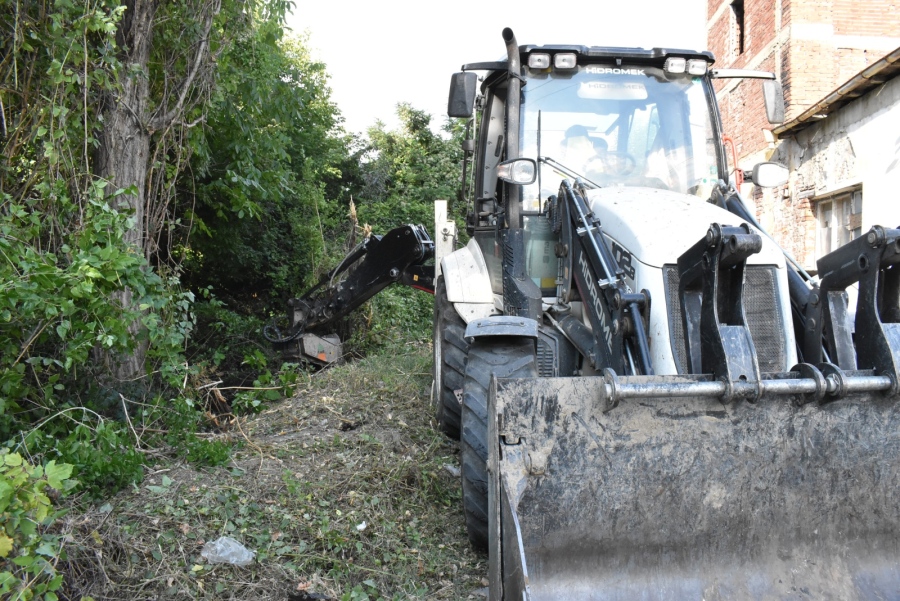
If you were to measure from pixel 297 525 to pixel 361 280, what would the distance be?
4508mm

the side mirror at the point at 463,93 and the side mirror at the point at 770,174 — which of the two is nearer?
the side mirror at the point at 463,93

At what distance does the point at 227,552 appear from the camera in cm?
389

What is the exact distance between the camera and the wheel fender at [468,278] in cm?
564

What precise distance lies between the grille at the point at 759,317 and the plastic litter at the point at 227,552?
2340 millimetres

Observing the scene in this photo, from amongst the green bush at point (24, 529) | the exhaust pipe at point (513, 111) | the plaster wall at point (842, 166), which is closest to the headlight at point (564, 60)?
the exhaust pipe at point (513, 111)

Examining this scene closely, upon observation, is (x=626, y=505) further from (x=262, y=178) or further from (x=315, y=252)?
(x=315, y=252)

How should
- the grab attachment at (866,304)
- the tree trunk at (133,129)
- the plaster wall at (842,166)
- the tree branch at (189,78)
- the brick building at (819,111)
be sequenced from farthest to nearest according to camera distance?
the brick building at (819,111) < the plaster wall at (842,166) < the tree branch at (189,78) < the tree trunk at (133,129) < the grab attachment at (866,304)

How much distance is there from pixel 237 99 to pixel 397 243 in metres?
2.43

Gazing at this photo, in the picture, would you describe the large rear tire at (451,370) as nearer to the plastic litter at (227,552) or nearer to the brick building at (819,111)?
the plastic litter at (227,552)

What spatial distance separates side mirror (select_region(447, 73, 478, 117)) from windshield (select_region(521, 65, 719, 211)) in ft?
1.45

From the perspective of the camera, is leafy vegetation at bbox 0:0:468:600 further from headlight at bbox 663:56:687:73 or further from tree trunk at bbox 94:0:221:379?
headlight at bbox 663:56:687:73

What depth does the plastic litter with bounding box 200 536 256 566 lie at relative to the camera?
12.6 ft

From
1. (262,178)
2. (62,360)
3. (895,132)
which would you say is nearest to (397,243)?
(262,178)

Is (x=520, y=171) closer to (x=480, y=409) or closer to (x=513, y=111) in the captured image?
(x=513, y=111)
